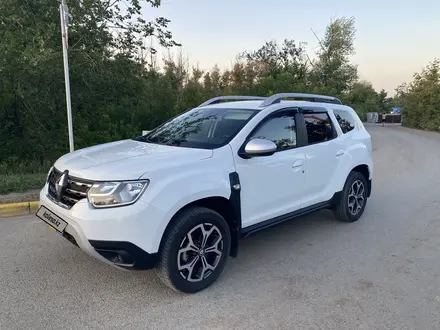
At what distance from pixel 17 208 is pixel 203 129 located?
334 centimetres

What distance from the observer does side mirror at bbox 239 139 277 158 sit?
346cm

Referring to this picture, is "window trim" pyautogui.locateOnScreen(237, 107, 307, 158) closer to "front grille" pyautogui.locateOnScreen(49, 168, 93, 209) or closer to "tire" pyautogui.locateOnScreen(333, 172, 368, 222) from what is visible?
"tire" pyautogui.locateOnScreen(333, 172, 368, 222)

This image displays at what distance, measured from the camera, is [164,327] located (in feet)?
9.03

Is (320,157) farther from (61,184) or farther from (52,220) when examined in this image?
(52,220)

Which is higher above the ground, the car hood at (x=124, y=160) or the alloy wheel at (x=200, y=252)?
the car hood at (x=124, y=160)

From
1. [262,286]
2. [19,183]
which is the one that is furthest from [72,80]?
[262,286]

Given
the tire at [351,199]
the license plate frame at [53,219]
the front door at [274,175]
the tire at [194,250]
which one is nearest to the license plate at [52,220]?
the license plate frame at [53,219]

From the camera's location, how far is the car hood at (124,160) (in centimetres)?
293

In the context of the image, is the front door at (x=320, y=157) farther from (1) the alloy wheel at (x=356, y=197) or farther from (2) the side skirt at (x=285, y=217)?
(1) the alloy wheel at (x=356, y=197)

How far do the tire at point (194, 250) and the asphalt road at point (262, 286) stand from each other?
0.15m

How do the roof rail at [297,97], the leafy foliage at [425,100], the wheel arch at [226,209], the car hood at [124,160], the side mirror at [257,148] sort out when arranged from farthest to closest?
1. the leafy foliage at [425,100]
2. the roof rail at [297,97]
3. the side mirror at [257,148]
4. the wheel arch at [226,209]
5. the car hood at [124,160]

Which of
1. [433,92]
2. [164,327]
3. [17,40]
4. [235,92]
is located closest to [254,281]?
[164,327]

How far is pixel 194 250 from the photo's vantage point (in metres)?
3.22

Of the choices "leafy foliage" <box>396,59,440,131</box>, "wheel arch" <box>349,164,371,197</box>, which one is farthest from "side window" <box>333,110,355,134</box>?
"leafy foliage" <box>396,59,440,131</box>
